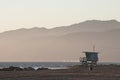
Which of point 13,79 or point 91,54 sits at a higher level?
point 91,54

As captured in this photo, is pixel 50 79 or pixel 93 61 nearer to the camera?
pixel 50 79

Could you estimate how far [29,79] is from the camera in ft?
212

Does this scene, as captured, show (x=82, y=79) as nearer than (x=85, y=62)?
Yes

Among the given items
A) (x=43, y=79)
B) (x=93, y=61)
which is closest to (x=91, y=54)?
(x=93, y=61)

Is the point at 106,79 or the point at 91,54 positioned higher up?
the point at 91,54

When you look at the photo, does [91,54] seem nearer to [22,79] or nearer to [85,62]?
[85,62]

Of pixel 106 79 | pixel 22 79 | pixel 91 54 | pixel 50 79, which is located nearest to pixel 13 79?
pixel 22 79

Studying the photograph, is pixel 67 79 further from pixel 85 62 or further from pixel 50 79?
pixel 85 62

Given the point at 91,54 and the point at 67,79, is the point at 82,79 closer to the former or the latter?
the point at 67,79

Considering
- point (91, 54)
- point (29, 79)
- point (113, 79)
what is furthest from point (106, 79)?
point (91, 54)

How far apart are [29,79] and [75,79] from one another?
7146 mm

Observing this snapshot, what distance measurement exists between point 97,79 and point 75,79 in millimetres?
3200

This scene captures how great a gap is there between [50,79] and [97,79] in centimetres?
712

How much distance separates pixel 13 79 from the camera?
2574 inches
